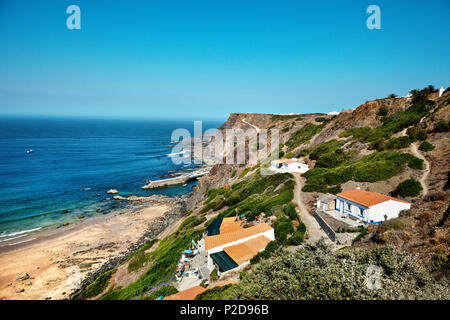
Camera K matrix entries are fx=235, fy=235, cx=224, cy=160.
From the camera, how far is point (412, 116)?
3388cm

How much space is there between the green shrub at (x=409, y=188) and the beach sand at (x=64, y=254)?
31274 mm

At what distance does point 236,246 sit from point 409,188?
15.4m

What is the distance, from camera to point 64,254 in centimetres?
2981

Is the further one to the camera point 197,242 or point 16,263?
point 16,263

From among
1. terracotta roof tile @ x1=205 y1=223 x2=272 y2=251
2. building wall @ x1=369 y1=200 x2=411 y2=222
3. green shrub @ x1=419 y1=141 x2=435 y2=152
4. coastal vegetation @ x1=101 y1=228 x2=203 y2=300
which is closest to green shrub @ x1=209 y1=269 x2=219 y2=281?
terracotta roof tile @ x1=205 y1=223 x2=272 y2=251

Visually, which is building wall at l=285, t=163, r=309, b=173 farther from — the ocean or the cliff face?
the ocean

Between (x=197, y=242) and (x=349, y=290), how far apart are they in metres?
17.8

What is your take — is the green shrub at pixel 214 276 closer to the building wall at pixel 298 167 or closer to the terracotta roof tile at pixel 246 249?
the terracotta roof tile at pixel 246 249

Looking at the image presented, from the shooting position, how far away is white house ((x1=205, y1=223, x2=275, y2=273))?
15722 mm
